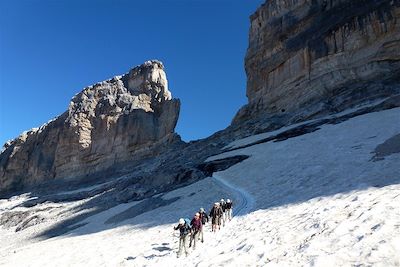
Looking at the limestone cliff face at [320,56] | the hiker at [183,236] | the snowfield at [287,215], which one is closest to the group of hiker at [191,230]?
the hiker at [183,236]

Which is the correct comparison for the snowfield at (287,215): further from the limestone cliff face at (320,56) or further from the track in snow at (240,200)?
the limestone cliff face at (320,56)

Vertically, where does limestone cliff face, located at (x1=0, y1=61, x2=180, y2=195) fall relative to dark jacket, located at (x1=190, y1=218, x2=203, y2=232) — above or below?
above

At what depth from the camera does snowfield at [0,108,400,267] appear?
10453 millimetres

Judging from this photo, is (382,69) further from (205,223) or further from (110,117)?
(110,117)

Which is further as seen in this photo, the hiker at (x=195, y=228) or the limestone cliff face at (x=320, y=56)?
the limestone cliff face at (x=320, y=56)

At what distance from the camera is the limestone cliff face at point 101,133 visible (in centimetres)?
7606

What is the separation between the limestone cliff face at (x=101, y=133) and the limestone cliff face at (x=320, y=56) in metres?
19.7

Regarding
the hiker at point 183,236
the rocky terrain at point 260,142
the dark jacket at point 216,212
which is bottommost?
the hiker at point 183,236

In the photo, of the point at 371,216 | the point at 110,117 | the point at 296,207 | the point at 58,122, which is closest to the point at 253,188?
the point at 296,207

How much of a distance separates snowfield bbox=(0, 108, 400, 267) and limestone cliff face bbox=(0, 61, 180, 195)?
121 feet

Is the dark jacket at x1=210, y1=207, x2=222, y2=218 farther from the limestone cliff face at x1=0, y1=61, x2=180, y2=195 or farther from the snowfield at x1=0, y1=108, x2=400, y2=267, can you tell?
the limestone cliff face at x1=0, y1=61, x2=180, y2=195

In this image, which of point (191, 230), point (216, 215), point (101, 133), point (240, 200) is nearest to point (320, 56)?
point (240, 200)

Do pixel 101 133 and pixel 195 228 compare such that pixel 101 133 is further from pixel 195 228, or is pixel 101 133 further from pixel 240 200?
pixel 195 228

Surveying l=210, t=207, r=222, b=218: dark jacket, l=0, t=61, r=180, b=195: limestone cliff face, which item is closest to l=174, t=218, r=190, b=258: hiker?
l=210, t=207, r=222, b=218: dark jacket
